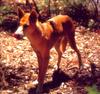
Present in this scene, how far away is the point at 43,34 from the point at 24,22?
51 cm

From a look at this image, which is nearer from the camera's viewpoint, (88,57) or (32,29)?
(32,29)

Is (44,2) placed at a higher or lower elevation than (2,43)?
higher

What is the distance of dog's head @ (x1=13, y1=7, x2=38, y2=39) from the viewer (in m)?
4.71

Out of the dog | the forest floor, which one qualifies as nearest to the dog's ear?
the dog

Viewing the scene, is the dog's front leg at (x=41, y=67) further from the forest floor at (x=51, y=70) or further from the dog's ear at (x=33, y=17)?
the dog's ear at (x=33, y=17)

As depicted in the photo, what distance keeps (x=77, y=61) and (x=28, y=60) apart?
3.13 feet

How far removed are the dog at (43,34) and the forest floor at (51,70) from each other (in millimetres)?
301

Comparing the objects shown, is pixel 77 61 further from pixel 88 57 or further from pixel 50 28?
pixel 50 28

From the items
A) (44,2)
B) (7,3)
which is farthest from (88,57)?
(7,3)

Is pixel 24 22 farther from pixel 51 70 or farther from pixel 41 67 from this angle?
pixel 51 70

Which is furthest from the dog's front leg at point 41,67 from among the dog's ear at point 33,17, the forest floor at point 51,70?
the dog's ear at point 33,17

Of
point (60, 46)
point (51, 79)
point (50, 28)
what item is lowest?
point (51, 79)

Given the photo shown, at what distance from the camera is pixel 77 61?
6.69m

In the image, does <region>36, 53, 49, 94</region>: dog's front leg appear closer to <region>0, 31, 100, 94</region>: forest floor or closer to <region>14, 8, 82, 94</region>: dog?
<region>14, 8, 82, 94</region>: dog
